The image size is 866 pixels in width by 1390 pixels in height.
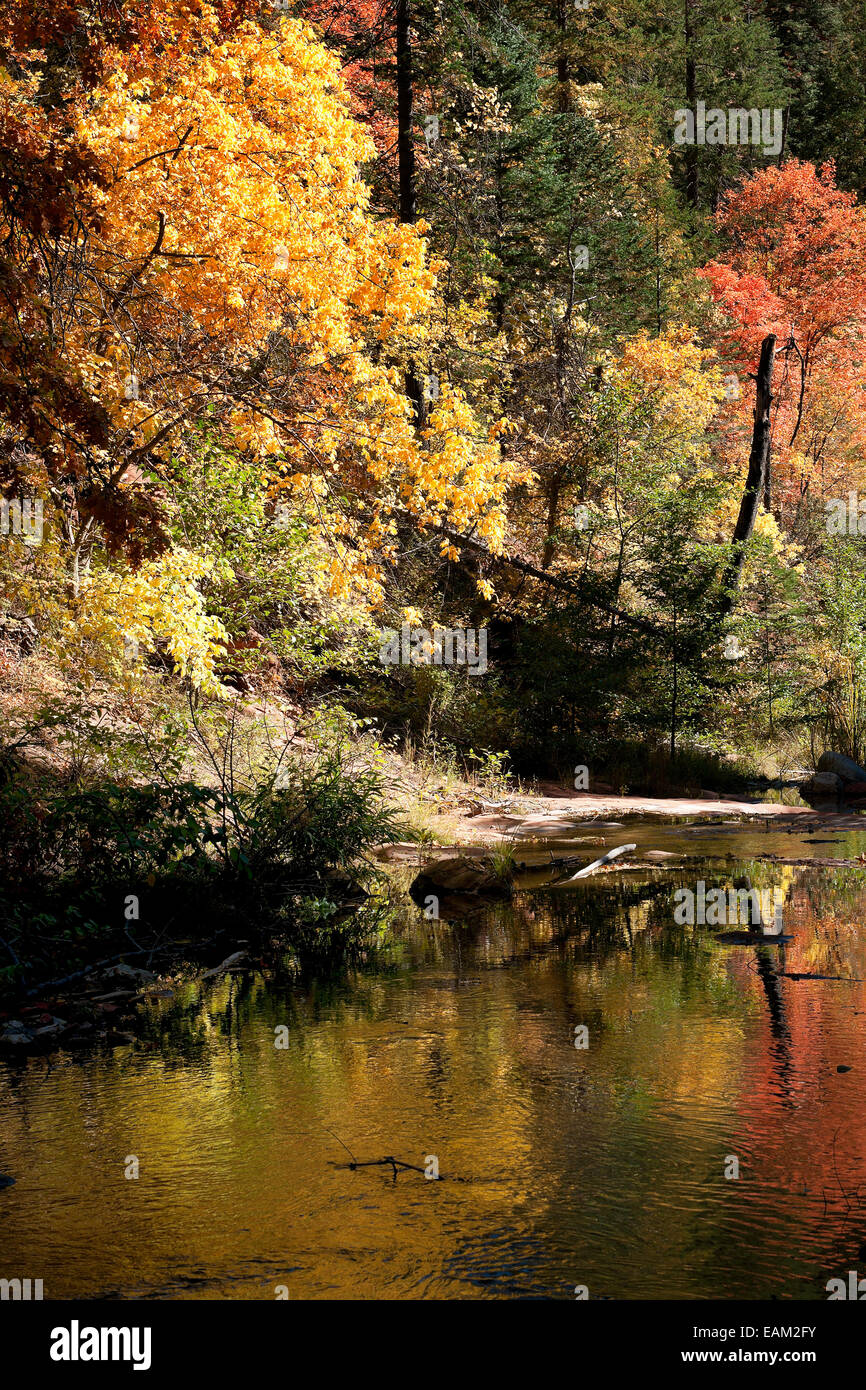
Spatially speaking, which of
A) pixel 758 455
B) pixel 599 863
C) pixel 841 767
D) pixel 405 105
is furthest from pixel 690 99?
pixel 599 863

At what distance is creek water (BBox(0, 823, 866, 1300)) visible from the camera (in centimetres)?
413

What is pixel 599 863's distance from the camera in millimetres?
12680

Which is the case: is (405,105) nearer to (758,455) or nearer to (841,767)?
(758,455)

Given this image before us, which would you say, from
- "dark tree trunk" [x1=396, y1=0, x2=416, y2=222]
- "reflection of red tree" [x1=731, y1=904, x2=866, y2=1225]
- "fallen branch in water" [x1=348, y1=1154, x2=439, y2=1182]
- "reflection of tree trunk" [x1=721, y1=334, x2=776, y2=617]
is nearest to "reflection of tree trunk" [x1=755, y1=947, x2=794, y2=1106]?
"reflection of red tree" [x1=731, y1=904, x2=866, y2=1225]

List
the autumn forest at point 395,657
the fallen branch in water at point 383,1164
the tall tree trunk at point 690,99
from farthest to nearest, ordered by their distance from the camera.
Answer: the tall tree trunk at point 690,99 → the autumn forest at point 395,657 → the fallen branch in water at point 383,1164

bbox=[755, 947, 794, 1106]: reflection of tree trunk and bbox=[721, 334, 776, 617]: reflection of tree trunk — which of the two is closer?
bbox=[755, 947, 794, 1106]: reflection of tree trunk

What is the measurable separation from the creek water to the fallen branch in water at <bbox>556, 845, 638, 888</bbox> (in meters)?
3.28

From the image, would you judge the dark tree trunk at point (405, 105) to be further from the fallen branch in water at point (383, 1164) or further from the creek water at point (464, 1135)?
the fallen branch in water at point (383, 1164)

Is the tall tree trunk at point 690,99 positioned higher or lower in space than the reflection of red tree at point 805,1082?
higher

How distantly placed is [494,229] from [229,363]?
509 inches

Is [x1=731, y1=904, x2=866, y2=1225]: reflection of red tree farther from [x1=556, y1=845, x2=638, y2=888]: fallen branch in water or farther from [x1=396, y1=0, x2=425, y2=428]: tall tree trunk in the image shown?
[x1=396, y1=0, x2=425, y2=428]: tall tree trunk

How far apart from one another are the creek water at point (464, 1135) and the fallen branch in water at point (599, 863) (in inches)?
129

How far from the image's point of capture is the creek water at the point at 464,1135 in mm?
4129

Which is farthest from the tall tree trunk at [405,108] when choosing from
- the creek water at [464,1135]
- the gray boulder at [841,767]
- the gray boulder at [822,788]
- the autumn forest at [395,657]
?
the creek water at [464,1135]
